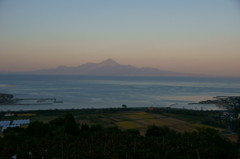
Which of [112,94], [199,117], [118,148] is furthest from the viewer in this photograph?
[112,94]

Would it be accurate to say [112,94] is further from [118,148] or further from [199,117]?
[118,148]

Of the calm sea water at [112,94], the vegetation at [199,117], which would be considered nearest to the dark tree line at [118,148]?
the vegetation at [199,117]

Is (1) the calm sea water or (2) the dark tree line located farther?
(1) the calm sea water

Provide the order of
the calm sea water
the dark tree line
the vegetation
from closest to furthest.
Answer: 1. the dark tree line
2. the vegetation
3. the calm sea water

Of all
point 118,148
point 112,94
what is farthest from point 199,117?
point 112,94

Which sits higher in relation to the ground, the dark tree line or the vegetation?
the dark tree line

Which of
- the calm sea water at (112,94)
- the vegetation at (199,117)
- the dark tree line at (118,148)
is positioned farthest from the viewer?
the calm sea water at (112,94)

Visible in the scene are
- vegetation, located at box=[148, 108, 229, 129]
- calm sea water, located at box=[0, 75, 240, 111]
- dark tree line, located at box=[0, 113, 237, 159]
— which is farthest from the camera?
calm sea water, located at box=[0, 75, 240, 111]

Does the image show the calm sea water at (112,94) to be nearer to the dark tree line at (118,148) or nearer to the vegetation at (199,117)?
the vegetation at (199,117)

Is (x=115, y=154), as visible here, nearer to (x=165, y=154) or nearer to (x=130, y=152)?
(x=130, y=152)

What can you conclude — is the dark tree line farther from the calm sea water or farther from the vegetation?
the calm sea water

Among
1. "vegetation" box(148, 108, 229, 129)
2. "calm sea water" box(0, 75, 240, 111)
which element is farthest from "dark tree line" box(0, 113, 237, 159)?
"calm sea water" box(0, 75, 240, 111)

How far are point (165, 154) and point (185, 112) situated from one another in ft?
40.8

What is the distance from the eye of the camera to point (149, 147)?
17.2 ft
